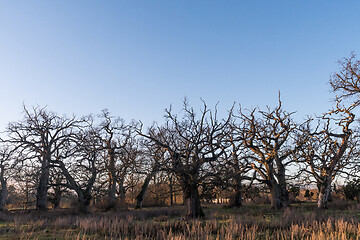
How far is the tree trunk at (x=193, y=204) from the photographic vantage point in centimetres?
1650

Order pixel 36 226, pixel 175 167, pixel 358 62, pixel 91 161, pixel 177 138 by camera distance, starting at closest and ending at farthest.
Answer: pixel 36 226 → pixel 175 167 → pixel 177 138 → pixel 358 62 → pixel 91 161

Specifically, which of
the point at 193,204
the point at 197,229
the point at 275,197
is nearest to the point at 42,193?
the point at 193,204

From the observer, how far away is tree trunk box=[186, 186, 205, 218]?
16500 mm

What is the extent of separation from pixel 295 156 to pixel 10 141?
25269 millimetres

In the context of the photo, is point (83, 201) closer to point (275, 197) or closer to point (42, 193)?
point (42, 193)

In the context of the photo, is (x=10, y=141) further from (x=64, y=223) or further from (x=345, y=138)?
(x=345, y=138)

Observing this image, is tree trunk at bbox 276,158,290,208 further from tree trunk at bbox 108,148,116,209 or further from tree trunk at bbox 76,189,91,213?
tree trunk at bbox 76,189,91,213

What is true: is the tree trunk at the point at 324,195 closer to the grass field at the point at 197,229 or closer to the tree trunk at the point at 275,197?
the tree trunk at the point at 275,197

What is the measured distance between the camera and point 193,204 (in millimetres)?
16656

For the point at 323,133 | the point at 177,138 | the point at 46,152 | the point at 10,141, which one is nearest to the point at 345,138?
the point at 323,133

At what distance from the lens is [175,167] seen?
668 inches

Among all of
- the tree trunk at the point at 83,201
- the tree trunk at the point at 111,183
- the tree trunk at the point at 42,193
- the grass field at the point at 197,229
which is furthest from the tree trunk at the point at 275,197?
the tree trunk at the point at 42,193

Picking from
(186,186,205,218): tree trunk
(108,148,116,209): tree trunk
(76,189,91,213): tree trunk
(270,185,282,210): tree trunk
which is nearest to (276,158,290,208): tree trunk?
(270,185,282,210): tree trunk

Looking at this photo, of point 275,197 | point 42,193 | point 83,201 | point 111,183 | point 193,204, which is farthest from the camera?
point 111,183
